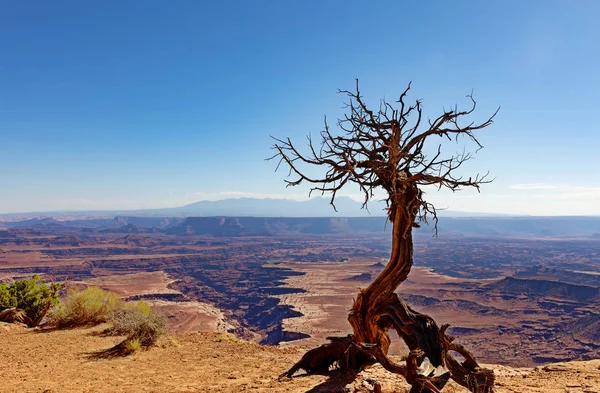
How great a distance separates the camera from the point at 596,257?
125 meters

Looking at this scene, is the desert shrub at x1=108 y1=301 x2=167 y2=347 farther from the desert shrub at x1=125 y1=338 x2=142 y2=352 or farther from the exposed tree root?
the exposed tree root

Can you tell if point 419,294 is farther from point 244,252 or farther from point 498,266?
point 244,252

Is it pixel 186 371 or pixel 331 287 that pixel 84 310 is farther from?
pixel 331 287

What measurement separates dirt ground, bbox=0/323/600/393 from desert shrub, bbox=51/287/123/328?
1.92 meters

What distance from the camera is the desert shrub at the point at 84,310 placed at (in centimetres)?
1455

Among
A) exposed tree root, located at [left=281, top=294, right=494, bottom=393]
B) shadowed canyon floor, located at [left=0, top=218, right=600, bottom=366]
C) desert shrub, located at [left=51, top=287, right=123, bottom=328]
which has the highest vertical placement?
exposed tree root, located at [left=281, top=294, right=494, bottom=393]

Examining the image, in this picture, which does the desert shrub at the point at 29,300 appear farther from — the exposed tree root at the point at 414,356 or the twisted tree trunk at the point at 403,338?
the twisted tree trunk at the point at 403,338

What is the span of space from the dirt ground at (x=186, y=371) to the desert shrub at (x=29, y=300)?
312 centimetres

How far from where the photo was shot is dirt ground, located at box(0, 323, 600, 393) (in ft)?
23.0

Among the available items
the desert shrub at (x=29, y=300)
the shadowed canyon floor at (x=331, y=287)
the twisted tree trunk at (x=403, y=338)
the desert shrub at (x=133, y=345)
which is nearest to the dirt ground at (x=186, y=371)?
the desert shrub at (x=133, y=345)

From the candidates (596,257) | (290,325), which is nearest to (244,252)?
(290,325)

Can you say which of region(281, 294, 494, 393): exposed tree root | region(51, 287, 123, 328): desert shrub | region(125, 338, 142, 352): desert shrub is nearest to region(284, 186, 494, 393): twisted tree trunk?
region(281, 294, 494, 393): exposed tree root

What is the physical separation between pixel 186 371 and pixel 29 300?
11.6 metres

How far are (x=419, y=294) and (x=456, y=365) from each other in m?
67.8
